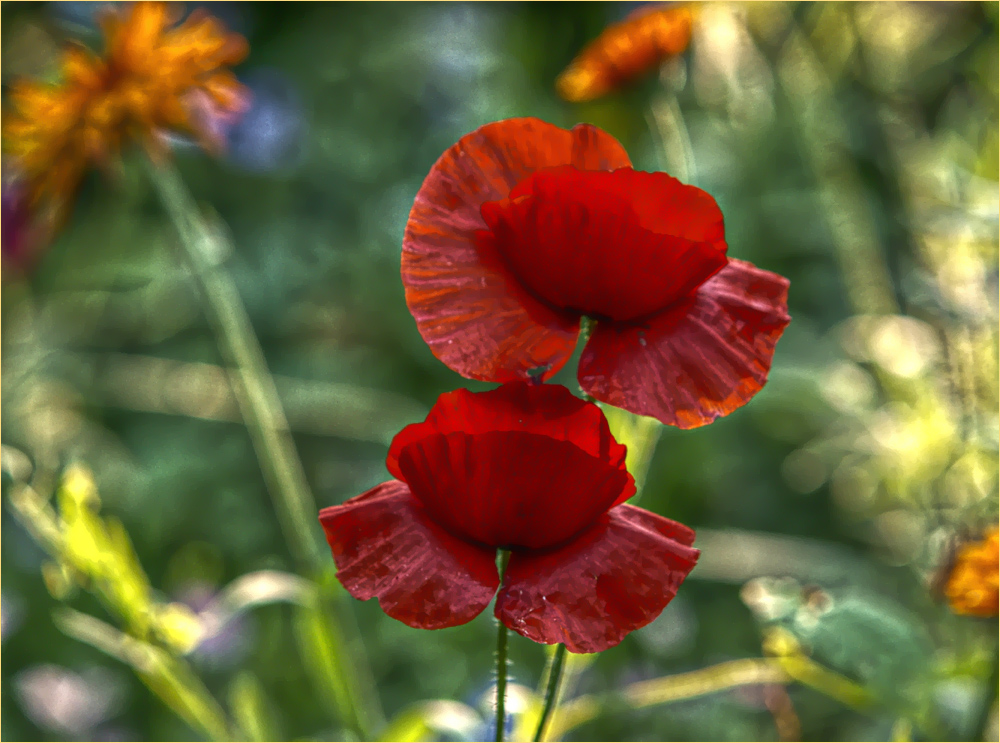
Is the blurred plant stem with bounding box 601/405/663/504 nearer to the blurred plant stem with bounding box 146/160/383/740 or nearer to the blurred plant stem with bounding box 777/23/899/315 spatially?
the blurred plant stem with bounding box 146/160/383/740

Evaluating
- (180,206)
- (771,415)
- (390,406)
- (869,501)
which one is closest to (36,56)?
(390,406)

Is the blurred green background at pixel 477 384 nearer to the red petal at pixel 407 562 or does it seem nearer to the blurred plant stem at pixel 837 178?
the blurred plant stem at pixel 837 178

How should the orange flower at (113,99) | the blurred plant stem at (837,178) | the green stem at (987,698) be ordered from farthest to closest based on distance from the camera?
the blurred plant stem at (837,178) < the orange flower at (113,99) < the green stem at (987,698)

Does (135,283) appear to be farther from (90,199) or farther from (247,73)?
(247,73)

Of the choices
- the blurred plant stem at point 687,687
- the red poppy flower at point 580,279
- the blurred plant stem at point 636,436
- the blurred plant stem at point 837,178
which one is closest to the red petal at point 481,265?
the red poppy flower at point 580,279

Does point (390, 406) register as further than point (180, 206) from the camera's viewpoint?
Yes
